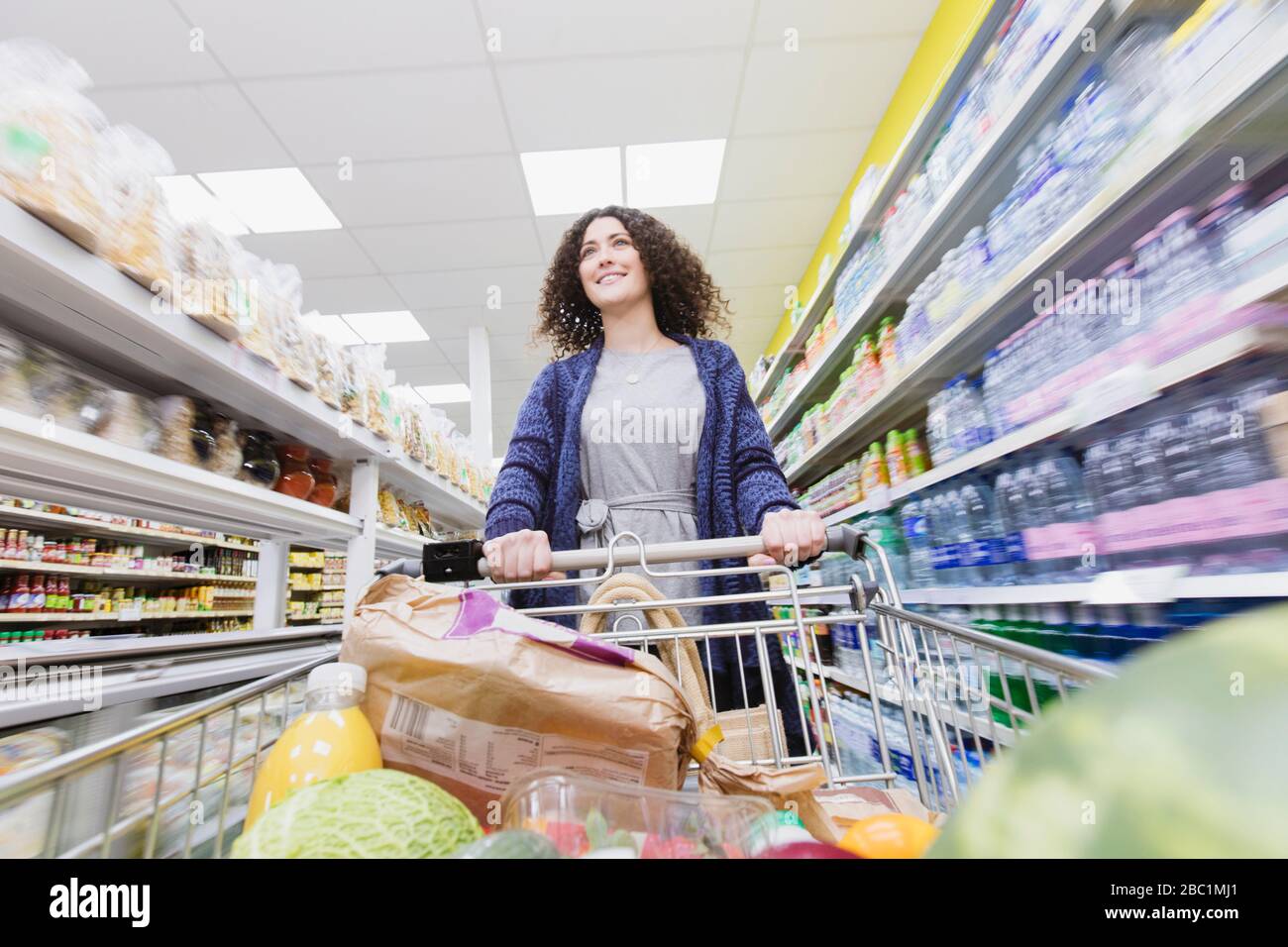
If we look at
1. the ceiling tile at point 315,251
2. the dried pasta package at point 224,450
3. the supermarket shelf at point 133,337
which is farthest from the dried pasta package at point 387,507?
the ceiling tile at point 315,251

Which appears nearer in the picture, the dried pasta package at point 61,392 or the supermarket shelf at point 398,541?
the dried pasta package at point 61,392

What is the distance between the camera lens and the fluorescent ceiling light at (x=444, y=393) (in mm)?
7582

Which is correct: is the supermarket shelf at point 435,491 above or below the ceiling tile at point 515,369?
below

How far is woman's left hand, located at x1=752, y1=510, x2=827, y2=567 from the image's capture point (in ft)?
3.07

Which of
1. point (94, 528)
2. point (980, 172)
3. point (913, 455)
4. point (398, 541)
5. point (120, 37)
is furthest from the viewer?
point (94, 528)

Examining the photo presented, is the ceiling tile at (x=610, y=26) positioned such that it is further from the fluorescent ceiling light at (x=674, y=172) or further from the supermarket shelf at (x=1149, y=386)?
the supermarket shelf at (x=1149, y=386)

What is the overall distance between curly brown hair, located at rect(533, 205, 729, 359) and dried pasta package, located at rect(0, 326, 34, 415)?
125 centimetres

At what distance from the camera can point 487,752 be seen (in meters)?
0.60

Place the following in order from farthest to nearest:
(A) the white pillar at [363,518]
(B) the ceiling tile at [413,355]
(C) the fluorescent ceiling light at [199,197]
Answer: (B) the ceiling tile at [413,355] < (C) the fluorescent ceiling light at [199,197] < (A) the white pillar at [363,518]

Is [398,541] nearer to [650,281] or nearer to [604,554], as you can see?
[650,281]

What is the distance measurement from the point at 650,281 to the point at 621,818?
1.58m

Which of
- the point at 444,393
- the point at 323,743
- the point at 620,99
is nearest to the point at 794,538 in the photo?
the point at 323,743

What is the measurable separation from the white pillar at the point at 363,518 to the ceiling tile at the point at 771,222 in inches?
124

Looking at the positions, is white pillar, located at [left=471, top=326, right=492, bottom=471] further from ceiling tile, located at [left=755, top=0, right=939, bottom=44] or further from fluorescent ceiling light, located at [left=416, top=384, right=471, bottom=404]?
ceiling tile, located at [left=755, top=0, right=939, bottom=44]
